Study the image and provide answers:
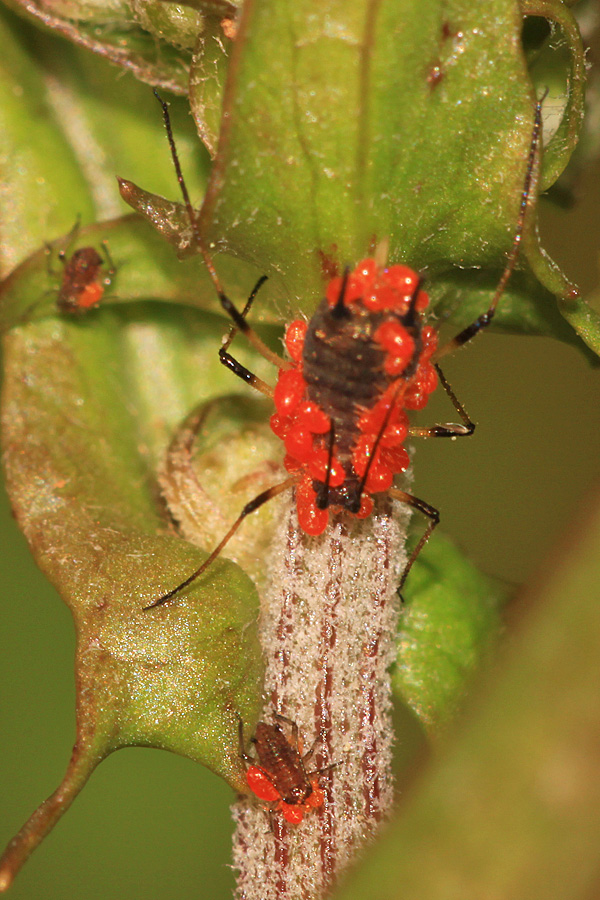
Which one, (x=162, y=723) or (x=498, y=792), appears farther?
(x=162, y=723)

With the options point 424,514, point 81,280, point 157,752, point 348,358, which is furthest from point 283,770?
point 157,752

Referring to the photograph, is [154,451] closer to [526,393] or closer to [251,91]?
[251,91]

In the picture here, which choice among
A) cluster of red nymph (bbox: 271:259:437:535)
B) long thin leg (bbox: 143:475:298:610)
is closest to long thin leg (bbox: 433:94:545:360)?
cluster of red nymph (bbox: 271:259:437:535)

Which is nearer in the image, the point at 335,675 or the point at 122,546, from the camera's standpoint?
the point at 335,675

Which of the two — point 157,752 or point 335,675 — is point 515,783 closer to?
point 335,675

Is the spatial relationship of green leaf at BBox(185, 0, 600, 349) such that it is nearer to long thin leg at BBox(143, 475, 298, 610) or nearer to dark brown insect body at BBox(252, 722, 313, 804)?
long thin leg at BBox(143, 475, 298, 610)

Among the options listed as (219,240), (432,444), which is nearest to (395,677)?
(219,240)
